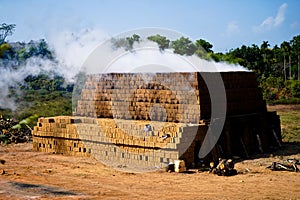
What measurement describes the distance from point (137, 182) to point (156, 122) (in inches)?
146

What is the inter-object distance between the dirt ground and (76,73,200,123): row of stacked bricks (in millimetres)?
2106

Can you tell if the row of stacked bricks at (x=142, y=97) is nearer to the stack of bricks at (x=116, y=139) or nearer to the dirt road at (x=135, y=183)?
the stack of bricks at (x=116, y=139)

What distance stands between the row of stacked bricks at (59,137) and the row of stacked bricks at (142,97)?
1.19 meters

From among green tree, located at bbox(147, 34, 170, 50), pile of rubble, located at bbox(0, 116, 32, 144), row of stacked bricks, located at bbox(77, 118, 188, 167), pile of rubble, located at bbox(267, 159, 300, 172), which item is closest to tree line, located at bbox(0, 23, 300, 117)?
green tree, located at bbox(147, 34, 170, 50)

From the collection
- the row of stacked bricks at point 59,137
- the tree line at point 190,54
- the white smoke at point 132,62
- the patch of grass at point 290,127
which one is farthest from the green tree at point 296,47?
the row of stacked bricks at point 59,137

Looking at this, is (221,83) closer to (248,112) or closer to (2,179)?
(248,112)

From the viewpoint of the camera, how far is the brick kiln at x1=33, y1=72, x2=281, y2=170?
14000mm

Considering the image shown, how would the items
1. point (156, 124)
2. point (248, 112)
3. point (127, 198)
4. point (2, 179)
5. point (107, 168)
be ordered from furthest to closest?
point (248, 112), point (156, 124), point (107, 168), point (2, 179), point (127, 198)

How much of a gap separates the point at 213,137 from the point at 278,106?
65.1ft

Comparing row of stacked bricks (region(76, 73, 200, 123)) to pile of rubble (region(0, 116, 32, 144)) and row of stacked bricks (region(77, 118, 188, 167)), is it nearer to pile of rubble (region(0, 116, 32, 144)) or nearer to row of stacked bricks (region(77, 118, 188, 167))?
row of stacked bricks (region(77, 118, 188, 167))

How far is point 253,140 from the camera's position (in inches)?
626

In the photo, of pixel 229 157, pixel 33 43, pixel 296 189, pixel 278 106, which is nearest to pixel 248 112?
pixel 229 157

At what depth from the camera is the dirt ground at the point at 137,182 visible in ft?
34.2

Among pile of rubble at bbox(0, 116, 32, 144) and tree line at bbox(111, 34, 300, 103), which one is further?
tree line at bbox(111, 34, 300, 103)
